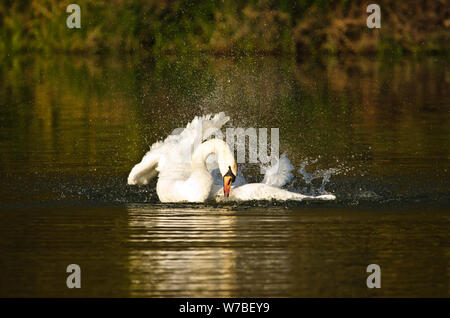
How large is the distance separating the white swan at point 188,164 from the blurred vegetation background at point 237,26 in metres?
24.1

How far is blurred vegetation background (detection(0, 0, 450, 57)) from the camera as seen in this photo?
38.5 metres

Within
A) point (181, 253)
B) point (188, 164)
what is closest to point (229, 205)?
point (188, 164)

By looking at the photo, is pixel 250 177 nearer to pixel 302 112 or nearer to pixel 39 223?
pixel 39 223

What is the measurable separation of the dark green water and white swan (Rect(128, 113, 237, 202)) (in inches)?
7.2

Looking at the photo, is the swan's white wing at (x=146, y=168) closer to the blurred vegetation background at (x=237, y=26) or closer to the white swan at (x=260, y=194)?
the white swan at (x=260, y=194)

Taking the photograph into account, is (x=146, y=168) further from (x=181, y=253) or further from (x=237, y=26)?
(x=237, y=26)

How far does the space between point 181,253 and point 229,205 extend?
255 centimetres

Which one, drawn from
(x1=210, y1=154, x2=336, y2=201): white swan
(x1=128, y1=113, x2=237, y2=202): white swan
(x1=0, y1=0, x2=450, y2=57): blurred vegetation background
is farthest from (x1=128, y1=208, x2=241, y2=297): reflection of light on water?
(x1=0, y1=0, x2=450, y2=57): blurred vegetation background

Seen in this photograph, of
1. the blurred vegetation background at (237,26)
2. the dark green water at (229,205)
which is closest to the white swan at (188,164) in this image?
the dark green water at (229,205)

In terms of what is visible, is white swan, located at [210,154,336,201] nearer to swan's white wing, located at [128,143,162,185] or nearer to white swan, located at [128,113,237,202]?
white swan, located at [128,113,237,202]

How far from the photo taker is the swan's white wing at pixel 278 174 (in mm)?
14172

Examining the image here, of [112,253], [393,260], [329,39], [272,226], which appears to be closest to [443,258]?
[393,260]

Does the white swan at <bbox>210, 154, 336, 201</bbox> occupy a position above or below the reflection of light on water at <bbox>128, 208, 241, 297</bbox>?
above
